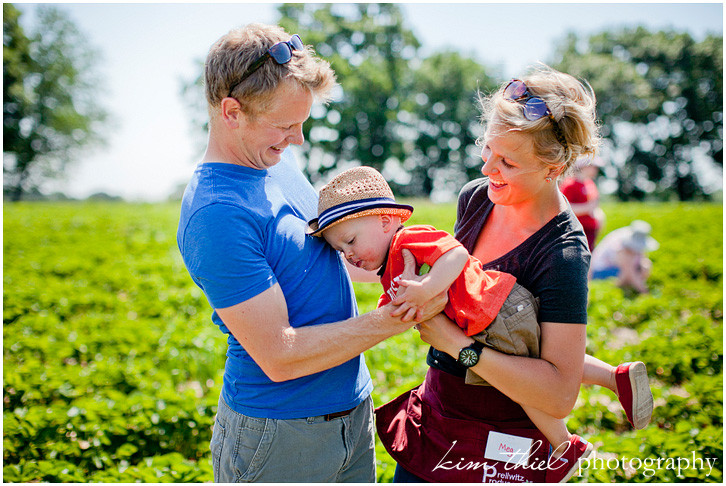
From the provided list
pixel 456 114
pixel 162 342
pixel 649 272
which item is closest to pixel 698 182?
pixel 456 114

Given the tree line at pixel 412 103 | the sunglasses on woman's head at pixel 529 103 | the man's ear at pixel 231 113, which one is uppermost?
the sunglasses on woman's head at pixel 529 103

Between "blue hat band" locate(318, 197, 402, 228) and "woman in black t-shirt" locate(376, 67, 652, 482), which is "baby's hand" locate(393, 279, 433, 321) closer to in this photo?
"woman in black t-shirt" locate(376, 67, 652, 482)

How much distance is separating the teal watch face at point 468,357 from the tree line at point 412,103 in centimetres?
3145

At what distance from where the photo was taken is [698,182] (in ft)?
133

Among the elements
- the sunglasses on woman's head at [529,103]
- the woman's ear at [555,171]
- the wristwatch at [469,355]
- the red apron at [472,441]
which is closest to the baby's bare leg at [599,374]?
the red apron at [472,441]

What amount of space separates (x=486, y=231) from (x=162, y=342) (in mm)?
4124

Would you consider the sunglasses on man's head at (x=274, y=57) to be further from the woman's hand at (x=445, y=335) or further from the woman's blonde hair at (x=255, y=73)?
the woman's hand at (x=445, y=335)

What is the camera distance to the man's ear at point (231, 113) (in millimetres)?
1670

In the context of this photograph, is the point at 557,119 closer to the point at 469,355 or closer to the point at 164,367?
the point at 469,355

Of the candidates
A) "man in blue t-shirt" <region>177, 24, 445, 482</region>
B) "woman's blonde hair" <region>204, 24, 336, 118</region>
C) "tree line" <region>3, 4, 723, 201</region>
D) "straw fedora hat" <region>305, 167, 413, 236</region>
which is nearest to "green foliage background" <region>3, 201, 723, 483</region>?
"man in blue t-shirt" <region>177, 24, 445, 482</region>

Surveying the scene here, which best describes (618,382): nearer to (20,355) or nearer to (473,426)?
(473,426)

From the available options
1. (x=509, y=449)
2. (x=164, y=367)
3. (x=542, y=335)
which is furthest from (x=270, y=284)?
(x=164, y=367)

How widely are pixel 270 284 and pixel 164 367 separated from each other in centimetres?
371

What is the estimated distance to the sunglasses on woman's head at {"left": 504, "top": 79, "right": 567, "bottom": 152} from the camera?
1.80 meters
